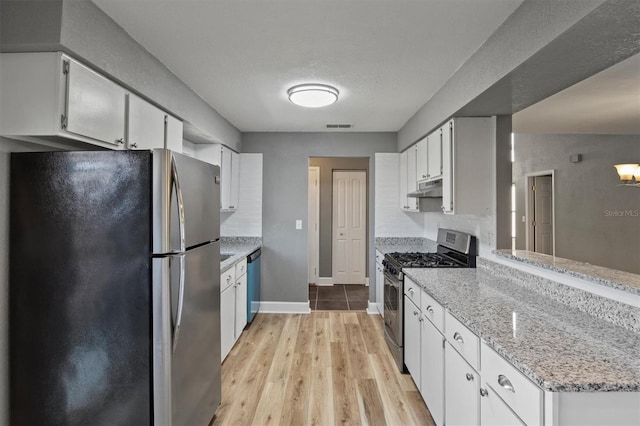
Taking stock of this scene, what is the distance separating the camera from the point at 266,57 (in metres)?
2.16

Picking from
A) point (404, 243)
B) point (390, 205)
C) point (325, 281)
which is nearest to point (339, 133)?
point (390, 205)

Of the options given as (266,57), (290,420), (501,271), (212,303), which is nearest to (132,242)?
(212,303)

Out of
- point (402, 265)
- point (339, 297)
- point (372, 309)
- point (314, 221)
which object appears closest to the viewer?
point (402, 265)

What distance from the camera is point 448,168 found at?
271 cm

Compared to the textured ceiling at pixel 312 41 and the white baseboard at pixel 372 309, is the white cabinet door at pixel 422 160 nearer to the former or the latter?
the textured ceiling at pixel 312 41

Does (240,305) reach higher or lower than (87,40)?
lower

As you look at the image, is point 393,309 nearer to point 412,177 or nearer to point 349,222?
point 412,177

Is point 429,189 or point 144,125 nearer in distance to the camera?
point 144,125

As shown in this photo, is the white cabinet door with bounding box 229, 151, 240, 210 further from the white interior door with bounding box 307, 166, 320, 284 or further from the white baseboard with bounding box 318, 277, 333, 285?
the white baseboard with bounding box 318, 277, 333, 285

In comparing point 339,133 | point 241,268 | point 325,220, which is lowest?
point 241,268

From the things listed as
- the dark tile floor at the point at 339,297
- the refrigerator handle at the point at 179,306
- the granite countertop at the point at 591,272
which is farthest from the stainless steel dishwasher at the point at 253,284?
the granite countertop at the point at 591,272

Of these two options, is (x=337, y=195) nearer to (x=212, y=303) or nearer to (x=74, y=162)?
(x=212, y=303)

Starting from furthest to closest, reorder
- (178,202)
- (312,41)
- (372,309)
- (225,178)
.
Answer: (372,309) < (225,178) < (312,41) < (178,202)

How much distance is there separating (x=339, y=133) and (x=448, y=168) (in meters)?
1.96
